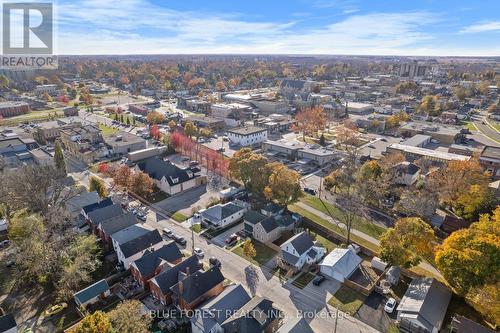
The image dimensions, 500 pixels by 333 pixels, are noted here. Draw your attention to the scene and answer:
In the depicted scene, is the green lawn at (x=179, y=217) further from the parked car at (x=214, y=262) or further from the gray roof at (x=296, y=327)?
Result: the gray roof at (x=296, y=327)

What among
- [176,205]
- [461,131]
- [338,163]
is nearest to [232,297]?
[176,205]

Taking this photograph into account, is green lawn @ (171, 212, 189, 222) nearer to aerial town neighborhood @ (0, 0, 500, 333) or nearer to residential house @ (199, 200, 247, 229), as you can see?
aerial town neighborhood @ (0, 0, 500, 333)

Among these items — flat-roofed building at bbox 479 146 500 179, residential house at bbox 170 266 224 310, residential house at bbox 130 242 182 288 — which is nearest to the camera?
residential house at bbox 170 266 224 310

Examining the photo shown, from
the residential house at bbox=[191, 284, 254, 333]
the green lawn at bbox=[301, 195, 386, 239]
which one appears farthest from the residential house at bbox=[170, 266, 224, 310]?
the green lawn at bbox=[301, 195, 386, 239]

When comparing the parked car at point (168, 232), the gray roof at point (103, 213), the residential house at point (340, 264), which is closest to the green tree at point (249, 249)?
the residential house at point (340, 264)

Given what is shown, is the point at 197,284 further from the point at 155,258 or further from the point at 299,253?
the point at 299,253

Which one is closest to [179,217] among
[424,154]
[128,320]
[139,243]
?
[139,243]
